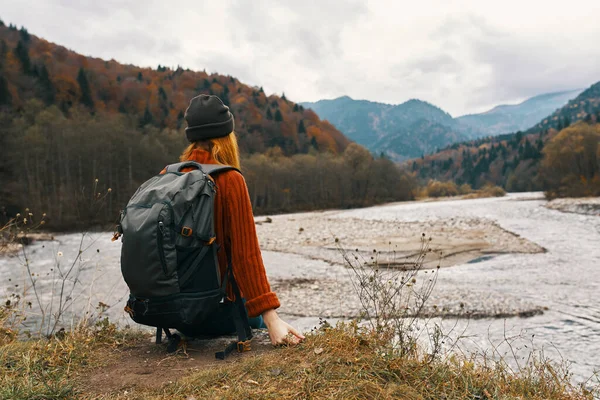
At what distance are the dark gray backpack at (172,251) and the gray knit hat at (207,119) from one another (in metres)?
0.39

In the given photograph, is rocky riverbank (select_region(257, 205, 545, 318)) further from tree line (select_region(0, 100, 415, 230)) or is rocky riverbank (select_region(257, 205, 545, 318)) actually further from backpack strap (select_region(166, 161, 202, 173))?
tree line (select_region(0, 100, 415, 230))

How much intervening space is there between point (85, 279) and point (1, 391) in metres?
11.9

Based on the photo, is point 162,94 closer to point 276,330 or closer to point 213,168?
point 213,168

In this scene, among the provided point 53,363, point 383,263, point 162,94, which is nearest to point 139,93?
point 162,94

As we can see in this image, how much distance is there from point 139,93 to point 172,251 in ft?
314

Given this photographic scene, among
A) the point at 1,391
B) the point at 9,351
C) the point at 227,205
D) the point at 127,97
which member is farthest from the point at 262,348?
the point at 127,97

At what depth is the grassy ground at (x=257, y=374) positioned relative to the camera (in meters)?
2.21

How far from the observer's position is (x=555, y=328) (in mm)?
7160

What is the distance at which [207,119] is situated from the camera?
285 cm

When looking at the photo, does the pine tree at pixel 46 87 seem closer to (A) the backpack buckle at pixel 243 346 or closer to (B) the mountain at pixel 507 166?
(A) the backpack buckle at pixel 243 346

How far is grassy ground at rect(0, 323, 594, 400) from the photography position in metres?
2.21

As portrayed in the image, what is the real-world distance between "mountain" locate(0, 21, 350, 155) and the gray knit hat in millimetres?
64853

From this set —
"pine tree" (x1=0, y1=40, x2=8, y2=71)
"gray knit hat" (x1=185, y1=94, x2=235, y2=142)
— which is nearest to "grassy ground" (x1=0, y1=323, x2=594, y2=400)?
"gray knit hat" (x1=185, y1=94, x2=235, y2=142)

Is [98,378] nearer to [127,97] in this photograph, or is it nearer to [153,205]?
[153,205]
